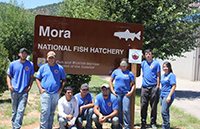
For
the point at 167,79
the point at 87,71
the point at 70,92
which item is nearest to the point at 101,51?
the point at 87,71

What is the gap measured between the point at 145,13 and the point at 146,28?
838 mm

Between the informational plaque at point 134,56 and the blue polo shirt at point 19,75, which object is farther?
the informational plaque at point 134,56

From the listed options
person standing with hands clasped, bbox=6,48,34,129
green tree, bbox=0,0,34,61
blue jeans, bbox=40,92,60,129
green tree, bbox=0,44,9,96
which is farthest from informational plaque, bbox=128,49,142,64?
green tree, bbox=0,0,34,61

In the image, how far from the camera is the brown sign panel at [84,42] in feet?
16.8

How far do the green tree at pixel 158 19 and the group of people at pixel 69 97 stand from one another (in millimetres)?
6074

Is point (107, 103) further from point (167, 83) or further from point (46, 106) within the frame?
point (167, 83)

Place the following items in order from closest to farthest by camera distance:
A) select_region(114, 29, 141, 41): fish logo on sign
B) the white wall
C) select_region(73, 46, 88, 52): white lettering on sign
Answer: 1. select_region(73, 46, 88, 52): white lettering on sign
2. select_region(114, 29, 141, 41): fish logo on sign
3. the white wall

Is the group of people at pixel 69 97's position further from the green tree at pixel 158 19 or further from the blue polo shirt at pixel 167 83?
the green tree at pixel 158 19

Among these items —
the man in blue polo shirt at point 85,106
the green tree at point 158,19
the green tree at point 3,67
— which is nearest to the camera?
the man in blue polo shirt at point 85,106

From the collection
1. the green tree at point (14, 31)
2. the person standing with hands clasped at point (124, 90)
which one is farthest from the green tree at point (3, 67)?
the green tree at point (14, 31)

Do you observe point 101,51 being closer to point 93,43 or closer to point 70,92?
point 93,43

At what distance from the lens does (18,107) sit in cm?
461

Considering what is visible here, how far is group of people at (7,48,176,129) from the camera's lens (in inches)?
178

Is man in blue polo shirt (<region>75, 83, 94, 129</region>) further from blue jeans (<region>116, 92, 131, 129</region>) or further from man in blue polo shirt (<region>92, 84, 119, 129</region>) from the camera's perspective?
blue jeans (<region>116, 92, 131, 129</region>)
